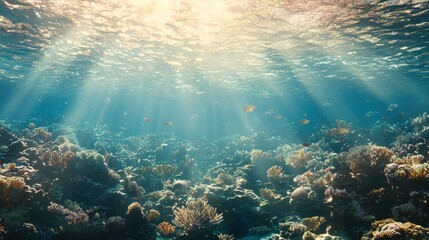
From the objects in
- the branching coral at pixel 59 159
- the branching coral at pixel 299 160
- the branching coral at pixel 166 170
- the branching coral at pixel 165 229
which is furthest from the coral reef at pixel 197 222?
the branching coral at pixel 166 170

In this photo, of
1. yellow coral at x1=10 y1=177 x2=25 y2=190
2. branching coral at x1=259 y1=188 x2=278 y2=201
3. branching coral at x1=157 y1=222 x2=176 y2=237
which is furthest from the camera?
branching coral at x1=259 y1=188 x2=278 y2=201

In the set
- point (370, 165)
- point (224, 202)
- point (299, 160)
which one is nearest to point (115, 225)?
point (224, 202)

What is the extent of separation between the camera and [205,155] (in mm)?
27953

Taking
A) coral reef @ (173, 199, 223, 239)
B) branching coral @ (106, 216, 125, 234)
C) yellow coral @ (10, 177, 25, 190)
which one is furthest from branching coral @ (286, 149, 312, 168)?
yellow coral @ (10, 177, 25, 190)

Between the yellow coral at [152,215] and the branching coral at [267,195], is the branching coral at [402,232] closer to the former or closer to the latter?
the branching coral at [267,195]

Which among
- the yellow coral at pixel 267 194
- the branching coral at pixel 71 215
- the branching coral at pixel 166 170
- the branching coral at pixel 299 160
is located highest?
the branching coral at pixel 71 215

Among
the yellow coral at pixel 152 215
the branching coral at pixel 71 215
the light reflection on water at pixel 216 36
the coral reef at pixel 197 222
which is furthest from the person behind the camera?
the light reflection on water at pixel 216 36

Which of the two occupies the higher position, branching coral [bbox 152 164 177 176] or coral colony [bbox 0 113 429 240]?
coral colony [bbox 0 113 429 240]

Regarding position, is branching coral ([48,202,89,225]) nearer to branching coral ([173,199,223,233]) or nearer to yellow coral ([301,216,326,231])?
branching coral ([173,199,223,233])

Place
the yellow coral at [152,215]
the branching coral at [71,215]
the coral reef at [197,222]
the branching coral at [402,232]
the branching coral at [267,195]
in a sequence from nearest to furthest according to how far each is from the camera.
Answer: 1. the branching coral at [402,232]
2. the branching coral at [71,215]
3. the coral reef at [197,222]
4. the yellow coral at [152,215]
5. the branching coral at [267,195]

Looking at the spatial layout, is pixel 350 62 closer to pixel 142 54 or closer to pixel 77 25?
pixel 142 54

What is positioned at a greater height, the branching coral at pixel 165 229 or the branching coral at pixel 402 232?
the branching coral at pixel 402 232

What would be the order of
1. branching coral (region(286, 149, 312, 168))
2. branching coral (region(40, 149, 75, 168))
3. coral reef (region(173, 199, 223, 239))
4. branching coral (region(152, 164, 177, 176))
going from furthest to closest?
branching coral (region(152, 164, 177, 176)), branching coral (region(286, 149, 312, 168)), branching coral (region(40, 149, 75, 168)), coral reef (region(173, 199, 223, 239))

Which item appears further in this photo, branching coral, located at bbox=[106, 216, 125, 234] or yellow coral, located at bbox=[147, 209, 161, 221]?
yellow coral, located at bbox=[147, 209, 161, 221]
